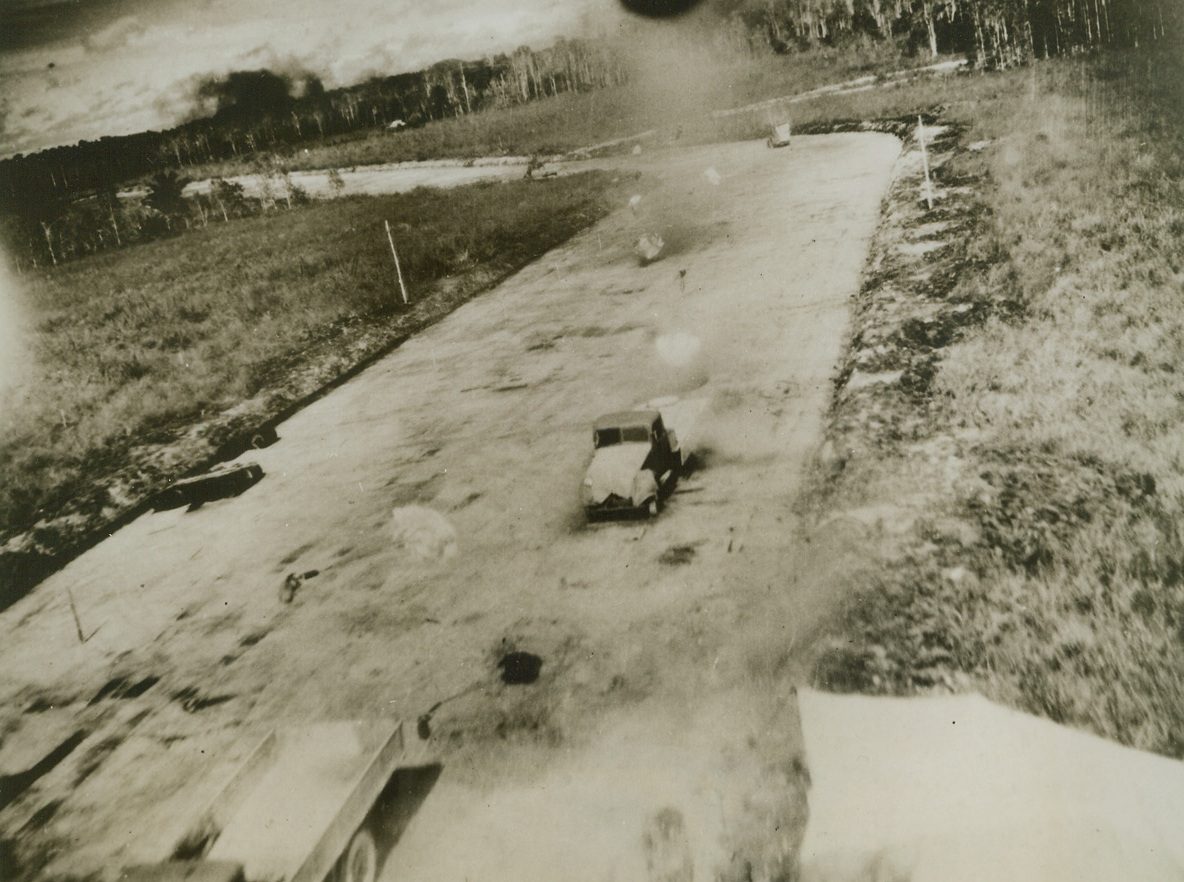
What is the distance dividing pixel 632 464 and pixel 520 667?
107 inches

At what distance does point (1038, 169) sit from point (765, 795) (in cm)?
1669

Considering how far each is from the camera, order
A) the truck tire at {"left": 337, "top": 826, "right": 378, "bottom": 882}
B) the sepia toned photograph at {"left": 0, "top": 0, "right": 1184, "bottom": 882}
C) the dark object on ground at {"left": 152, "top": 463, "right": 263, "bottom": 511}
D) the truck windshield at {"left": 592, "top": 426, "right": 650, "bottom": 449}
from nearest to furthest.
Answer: the truck tire at {"left": 337, "top": 826, "right": 378, "bottom": 882} → the sepia toned photograph at {"left": 0, "top": 0, "right": 1184, "bottom": 882} → the truck windshield at {"left": 592, "top": 426, "right": 650, "bottom": 449} → the dark object on ground at {"left": 152, "top": 463, "right": 263, "bottom": 511}

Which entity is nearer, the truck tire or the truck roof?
the truck tire

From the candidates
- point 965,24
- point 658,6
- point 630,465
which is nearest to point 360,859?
point 630,465

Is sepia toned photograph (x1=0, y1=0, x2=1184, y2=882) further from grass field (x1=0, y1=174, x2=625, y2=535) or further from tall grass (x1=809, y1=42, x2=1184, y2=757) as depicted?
grass field (x1=0, y1=174, x2=625, y2=535)

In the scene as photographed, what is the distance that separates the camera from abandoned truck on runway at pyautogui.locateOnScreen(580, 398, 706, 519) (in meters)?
7.60

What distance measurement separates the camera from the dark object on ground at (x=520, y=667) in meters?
5.86

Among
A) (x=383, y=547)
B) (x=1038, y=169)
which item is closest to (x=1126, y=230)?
(x=1038, y=169)

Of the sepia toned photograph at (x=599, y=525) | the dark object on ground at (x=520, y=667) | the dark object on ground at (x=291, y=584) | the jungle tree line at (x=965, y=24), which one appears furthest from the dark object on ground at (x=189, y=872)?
the jungle tree line at (x=965, y=24)

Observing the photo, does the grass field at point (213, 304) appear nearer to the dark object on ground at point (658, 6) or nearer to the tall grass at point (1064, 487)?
the dark object on ground at point (658, 6)

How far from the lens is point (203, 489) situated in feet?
33.6

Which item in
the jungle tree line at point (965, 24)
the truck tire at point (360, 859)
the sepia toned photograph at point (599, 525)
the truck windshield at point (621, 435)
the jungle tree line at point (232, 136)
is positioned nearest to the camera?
the truck tire at point (360, 859)

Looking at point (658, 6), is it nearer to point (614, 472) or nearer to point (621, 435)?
point (621, 435)

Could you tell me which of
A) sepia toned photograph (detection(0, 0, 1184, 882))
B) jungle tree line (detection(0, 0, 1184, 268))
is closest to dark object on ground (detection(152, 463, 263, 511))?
sepia toned photograph (detection(0, 0, 1184, 882))
